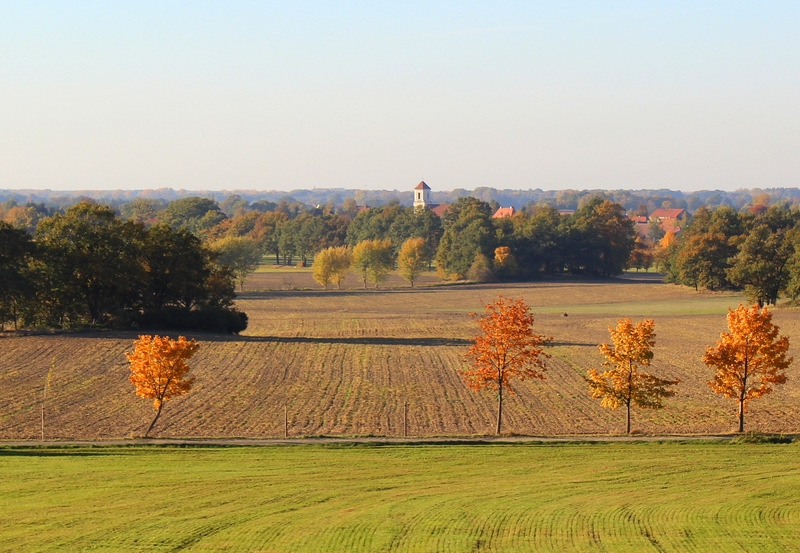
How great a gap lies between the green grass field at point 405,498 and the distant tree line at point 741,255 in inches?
2501

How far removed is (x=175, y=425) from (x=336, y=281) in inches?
3839

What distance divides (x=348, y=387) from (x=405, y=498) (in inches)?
861

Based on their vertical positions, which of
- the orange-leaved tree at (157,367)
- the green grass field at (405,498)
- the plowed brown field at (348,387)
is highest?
the orange-leaved tree at (157,367)

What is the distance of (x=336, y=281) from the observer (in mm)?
133375

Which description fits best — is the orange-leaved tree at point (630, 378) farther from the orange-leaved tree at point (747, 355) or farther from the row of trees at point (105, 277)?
the row of trees at point (105, 277)

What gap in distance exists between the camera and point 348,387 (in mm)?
45344

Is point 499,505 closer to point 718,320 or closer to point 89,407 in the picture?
point 89,407

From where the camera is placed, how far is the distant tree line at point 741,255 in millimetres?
90438

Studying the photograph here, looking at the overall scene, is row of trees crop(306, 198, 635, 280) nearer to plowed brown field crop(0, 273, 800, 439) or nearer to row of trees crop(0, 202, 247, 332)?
plowed brown field crop(0, 273, 800, 439)

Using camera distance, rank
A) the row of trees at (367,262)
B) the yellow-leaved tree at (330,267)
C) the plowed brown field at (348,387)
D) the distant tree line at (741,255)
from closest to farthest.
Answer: the plowed brown field at (348,387) → the distant tree line at (741,255) → the yellow-leaved tree at (330,267) → the row of trees at (367,262)

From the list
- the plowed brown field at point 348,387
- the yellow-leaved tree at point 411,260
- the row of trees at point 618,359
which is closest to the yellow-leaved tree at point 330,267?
the yellow-leaved tree at point 411,260

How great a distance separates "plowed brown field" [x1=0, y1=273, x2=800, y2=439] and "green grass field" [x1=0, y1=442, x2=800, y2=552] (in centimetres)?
526

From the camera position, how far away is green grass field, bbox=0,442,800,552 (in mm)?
19578

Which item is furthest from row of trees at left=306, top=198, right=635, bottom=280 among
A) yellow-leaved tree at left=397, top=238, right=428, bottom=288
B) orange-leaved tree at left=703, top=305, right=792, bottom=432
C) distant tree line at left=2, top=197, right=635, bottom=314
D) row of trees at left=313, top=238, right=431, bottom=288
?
orange-leaved tree at left=703, top=305, right=792, bottom=432
